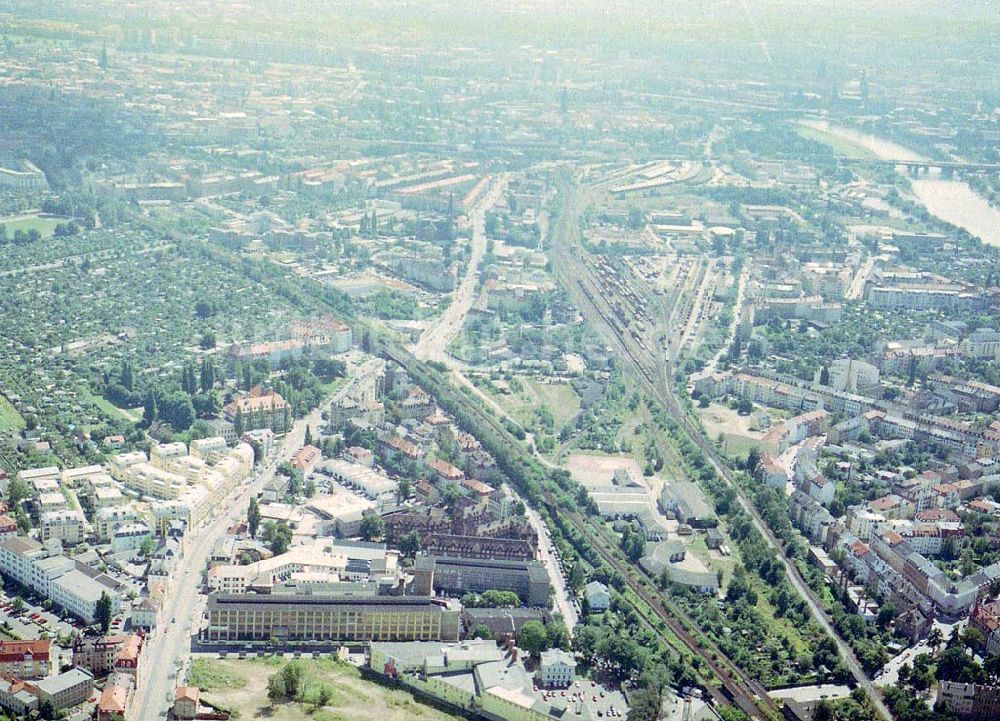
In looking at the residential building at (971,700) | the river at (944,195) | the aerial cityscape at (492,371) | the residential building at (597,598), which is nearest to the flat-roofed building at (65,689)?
the aerial cityscape at (492,371)

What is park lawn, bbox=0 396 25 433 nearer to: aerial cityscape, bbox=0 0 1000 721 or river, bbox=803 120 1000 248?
aerial cityscape, bbox=0 0 1000 721

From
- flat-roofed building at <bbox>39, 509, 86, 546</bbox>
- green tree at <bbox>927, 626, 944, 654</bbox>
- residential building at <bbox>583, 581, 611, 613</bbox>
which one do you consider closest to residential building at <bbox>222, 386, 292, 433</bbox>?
flat-roofed building at <bbox>39, 509, 86, 546</bbox>

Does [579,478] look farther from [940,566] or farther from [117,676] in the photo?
[117,676]

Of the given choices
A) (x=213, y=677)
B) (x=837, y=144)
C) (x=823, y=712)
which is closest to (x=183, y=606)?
(x=213, y=677)

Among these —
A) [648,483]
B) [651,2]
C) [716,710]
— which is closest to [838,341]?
[648,483]

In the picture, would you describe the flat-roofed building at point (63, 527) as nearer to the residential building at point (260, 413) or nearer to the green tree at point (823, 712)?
the residential building at point (260, 413)

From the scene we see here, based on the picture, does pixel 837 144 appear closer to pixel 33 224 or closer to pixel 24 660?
pixel 33 224

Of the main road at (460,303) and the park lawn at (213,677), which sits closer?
the park lawn at (213,677)

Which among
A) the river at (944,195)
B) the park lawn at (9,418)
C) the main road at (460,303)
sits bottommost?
the park lawn at (9,418)
